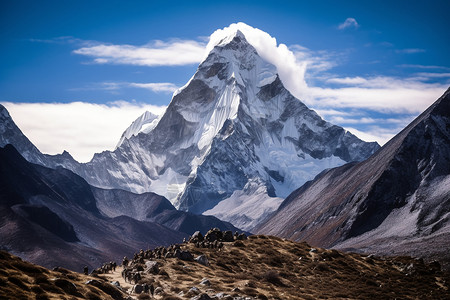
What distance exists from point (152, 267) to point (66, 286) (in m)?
16.0

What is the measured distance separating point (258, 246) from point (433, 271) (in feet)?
95.5

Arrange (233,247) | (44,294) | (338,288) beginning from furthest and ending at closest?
1. (233,247)
2. (338,288)
3. (44,294)

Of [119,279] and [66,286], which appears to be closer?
[66,286]

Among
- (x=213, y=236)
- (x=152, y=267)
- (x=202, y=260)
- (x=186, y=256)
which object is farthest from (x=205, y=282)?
(x=213, y=236)

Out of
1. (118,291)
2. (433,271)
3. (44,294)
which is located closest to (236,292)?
(118,291)

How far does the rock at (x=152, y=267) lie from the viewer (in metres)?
70.1

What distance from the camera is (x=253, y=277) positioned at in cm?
7875

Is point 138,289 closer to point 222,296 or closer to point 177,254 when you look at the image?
point 222,296

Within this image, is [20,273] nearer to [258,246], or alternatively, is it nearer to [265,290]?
[265,290]

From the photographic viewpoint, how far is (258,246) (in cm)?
9619

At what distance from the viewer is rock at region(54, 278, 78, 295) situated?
5553cm

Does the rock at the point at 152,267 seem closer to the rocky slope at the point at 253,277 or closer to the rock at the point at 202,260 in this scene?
the rocky slope at the point at 253,277

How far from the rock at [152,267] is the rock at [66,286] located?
1467 cm

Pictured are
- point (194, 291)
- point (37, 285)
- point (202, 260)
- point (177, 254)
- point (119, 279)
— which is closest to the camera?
point (37, 285)
